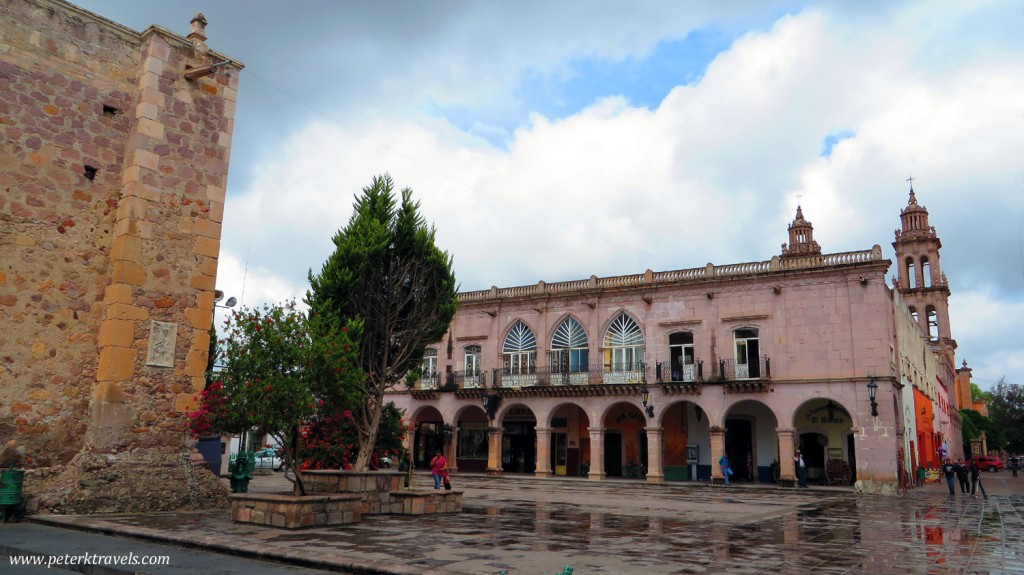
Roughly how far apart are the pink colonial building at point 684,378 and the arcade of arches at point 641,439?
0.07 meters

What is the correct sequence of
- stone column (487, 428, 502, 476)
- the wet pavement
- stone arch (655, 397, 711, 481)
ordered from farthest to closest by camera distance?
1. stone column (487, 428, 502, 476)
2. stone arch (655, 397, 711, 481)
3. the wet pavement

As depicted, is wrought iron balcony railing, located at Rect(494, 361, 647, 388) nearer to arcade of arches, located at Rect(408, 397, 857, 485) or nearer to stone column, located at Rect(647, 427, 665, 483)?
arcade of arches, located at Rect(408, 397, 857, 485)

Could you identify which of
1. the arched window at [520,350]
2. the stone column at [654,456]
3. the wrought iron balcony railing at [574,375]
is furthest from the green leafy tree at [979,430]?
the arched window at [520,350]

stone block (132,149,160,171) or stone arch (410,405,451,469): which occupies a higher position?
stone block (132,149,160,171)

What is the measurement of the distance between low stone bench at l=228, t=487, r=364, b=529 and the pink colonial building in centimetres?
2099

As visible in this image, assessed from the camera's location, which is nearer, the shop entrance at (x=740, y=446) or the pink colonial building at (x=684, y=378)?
the pink colonial building at (x=684, y=378)

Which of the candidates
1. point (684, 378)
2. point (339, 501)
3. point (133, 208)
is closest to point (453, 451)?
point (684, 378)

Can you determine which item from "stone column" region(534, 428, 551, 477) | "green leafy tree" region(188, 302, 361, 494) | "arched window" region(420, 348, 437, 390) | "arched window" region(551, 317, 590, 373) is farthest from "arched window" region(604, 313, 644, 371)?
"green leafy tree" region(188, 302, 361, 494)

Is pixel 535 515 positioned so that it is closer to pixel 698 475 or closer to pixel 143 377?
pixel 143 377

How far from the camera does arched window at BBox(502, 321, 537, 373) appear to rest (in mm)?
35562

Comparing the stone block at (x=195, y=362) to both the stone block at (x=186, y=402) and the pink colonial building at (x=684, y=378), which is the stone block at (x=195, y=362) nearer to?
the stone block at (x=186, y=402)

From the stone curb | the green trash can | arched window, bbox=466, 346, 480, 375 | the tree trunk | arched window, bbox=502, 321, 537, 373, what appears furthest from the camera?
arched window, bbox=466, 346, 480, 375

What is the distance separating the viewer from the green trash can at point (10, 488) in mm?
11203

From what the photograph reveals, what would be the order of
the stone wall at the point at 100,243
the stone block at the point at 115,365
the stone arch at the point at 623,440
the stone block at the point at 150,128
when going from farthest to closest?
the stone arch at the point at 623,440 → the stone block at the point at 150,128 → the stone block at the point at 115,365 → the stone wall at the point at 100,243
